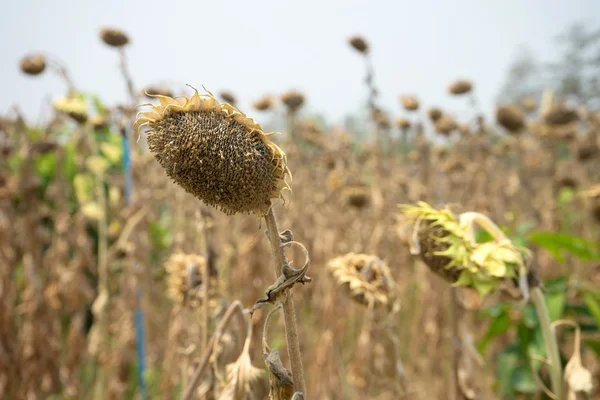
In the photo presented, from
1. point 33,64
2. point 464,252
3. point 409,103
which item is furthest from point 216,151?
point 409,103

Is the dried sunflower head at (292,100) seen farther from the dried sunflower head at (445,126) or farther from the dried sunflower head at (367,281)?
the dried sunflower head at (367,281)

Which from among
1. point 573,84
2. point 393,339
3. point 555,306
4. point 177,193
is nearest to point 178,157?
point 393,339

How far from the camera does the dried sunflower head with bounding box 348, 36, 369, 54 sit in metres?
2.54

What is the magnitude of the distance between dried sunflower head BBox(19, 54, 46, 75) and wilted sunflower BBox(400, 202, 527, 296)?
6.59 ft

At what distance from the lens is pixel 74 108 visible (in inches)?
81.4

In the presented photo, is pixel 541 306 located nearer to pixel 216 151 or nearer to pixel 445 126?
pixel 216 151

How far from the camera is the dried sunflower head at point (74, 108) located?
2055 millimetres

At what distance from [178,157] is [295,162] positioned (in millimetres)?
2311

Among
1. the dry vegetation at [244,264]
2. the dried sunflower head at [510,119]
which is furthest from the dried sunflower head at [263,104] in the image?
the dried sunflower head at [510,119]

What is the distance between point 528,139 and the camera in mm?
4520

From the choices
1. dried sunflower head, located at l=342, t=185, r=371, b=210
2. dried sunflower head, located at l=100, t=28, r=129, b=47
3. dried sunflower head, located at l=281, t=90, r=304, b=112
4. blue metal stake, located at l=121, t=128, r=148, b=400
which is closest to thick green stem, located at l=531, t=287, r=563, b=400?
dried sunflower head, located at l=342, t=185, r=371, b=210

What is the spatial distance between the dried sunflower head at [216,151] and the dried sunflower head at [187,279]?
613mm

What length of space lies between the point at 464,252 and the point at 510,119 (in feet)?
7.57

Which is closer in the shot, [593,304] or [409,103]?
[593,304]
